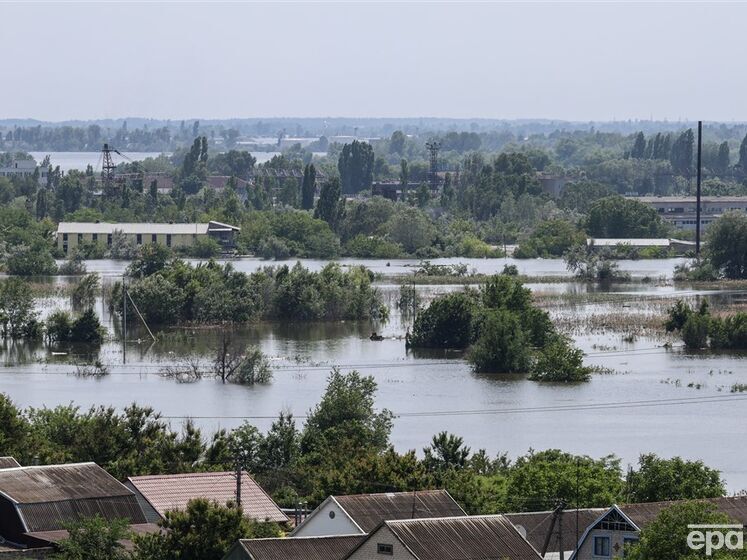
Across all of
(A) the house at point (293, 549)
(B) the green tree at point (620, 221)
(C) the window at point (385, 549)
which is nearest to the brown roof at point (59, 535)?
(A) the house at point (293, 549)

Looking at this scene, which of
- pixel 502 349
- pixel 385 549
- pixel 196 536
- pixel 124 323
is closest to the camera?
pixel 385 549

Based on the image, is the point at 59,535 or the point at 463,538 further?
the point at 59,535

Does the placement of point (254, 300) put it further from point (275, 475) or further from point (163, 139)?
point (163, 139)

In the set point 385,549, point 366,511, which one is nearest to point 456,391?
point 366,511

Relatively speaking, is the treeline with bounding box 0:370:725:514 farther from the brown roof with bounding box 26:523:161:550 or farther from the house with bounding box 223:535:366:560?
the house with bounding box 223:535:366:560

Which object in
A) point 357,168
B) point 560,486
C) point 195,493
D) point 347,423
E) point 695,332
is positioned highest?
point 357,168

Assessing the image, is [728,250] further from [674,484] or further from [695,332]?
[674,484]
